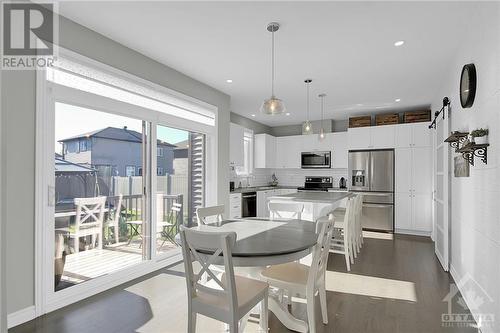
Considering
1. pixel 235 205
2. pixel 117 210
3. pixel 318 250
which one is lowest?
pixel 235 205

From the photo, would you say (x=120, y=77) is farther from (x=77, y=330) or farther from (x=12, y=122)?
(x=77, y=330)

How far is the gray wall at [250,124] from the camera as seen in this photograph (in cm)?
679

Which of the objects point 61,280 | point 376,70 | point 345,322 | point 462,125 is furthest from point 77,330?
point 376,70

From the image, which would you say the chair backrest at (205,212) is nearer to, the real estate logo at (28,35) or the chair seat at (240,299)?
the chair seat at (240,299)

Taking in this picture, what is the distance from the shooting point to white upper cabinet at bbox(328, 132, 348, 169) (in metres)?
6.97

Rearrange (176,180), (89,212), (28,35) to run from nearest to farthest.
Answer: (28,35) → (89,212) → (176,180)

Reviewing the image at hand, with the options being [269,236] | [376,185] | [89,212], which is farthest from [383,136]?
[89,212]

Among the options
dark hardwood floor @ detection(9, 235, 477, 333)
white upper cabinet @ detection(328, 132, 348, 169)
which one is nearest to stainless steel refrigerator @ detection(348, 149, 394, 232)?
white upper cabinet @ detection(328, 132, 348, 169)

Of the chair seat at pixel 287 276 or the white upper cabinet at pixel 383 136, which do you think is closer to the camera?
the chair seat at pixel 287 276

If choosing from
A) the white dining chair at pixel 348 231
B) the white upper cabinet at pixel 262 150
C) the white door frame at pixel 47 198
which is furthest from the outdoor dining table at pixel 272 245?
the white upper cabinet at pixel 262 150

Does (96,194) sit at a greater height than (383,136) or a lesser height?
lesser

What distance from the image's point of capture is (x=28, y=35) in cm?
244

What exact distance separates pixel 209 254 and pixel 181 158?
8.87 ft

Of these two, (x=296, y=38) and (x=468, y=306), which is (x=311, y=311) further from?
(x=296, y=38)
